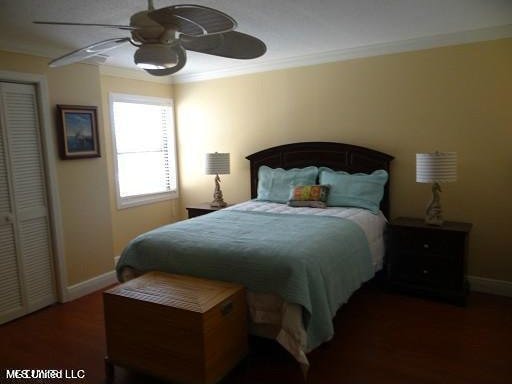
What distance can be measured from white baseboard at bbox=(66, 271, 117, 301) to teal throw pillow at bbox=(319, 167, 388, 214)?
2.45 metres

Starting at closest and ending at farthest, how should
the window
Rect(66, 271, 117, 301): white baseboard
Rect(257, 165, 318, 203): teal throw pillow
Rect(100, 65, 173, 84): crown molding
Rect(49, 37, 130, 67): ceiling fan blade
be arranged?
1. Rect(49, 37, 130, 67): ceiling fan blade
2. Rect(66, 271, 117, 301): white baseboard
3. Rect(257, 165, 318, 203): teal throw pillow
4. Rect(100, 65, 173, 84): crown molding
5. the window

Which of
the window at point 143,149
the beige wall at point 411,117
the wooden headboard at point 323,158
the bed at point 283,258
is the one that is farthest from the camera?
the window at point 143,149

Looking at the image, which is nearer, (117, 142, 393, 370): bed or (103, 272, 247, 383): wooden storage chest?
(103, 272, 247, 383): wooden storage chest

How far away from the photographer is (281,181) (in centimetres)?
425

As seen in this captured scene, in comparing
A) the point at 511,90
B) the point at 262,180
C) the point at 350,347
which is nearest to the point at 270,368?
the point at 350,347

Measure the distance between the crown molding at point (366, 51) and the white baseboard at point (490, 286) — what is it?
216 centimetres

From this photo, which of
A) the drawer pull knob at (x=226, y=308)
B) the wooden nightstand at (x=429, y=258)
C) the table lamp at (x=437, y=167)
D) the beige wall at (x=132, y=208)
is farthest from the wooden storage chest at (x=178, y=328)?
the beige wall at (x=132, y=208)

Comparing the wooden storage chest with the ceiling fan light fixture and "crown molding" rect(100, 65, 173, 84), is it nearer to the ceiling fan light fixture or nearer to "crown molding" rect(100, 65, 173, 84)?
the ceiling fan light fixture

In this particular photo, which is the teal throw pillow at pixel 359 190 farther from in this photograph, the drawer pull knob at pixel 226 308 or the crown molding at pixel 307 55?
the drawer pull knob at pixel 226 308

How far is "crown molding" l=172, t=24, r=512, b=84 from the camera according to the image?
3389mm

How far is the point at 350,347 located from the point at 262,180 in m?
2.17

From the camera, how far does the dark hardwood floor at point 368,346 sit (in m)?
2.43

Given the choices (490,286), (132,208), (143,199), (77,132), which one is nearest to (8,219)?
(77,132)

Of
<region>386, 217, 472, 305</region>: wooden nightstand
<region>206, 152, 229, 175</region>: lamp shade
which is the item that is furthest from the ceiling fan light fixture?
<region>206, 152, 229, 175</region>: lamp shade
